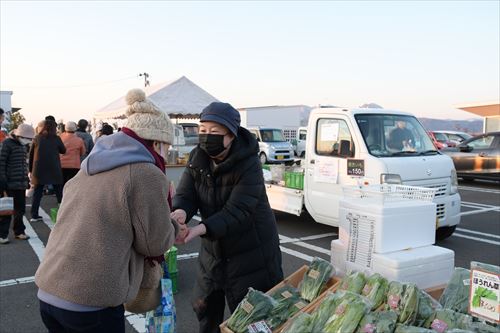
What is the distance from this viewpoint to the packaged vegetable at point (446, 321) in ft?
7.36

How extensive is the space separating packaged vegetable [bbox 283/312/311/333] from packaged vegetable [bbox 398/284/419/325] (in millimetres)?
498

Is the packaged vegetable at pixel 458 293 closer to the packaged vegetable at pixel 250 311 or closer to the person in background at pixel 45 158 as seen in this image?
the packaged vegetable at pixel 250 311

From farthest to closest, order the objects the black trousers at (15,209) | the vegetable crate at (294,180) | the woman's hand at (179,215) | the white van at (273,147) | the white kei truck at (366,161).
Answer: the white van at (273,147) < the vegetable crate at (294,180) < the black trousers at (15,209) < the white kei truck at (366,161) < the woman's hand at (179,215)

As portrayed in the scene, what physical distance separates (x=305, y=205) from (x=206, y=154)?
15.7 feet

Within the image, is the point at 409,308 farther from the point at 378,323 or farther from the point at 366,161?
the point at 366,161

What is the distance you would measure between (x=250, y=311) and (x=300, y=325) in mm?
388

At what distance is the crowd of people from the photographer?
200 cm

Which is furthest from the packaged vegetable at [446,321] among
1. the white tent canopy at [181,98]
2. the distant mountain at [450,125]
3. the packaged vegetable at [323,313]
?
the distant mountain at [450,125]

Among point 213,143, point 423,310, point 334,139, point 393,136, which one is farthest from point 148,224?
point 393,136

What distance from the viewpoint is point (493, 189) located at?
1407 cm

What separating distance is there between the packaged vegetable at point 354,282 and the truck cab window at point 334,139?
166 inches

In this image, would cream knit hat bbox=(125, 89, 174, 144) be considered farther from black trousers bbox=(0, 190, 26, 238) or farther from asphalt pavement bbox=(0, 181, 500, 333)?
black trousers bbox=(0, 190, 26, 238)

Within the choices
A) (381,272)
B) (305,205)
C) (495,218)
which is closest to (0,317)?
(381,272)

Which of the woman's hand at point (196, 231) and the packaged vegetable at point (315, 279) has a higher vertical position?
the woman's hand at point (196, 231)
